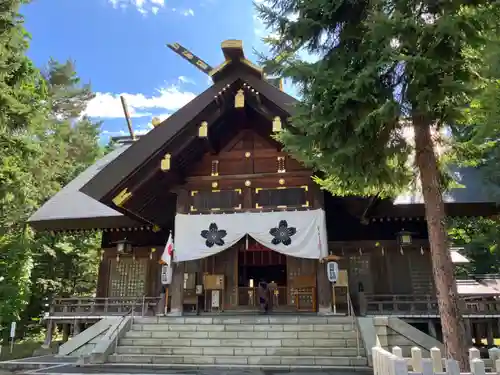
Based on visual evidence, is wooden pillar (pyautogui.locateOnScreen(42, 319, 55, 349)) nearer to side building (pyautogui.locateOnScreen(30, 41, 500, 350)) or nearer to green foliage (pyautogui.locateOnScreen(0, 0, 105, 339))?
side building (pyautogui.locateOnScreen(30, 41, 500, 350))

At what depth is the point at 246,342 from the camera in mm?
8500

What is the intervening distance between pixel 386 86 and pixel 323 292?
20.1 ft

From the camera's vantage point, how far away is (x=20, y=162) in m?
10.8

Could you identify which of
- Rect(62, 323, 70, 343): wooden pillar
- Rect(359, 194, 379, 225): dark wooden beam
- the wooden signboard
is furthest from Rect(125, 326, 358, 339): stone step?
Rect(62, 323, 70, 343): wooden pillar

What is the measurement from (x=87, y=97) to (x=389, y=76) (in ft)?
99.3

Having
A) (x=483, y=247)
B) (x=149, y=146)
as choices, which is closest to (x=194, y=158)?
(x=149, y=146)

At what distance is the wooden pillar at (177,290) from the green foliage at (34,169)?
4.70 meters

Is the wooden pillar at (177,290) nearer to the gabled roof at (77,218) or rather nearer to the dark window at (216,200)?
the dark window at (216,200)

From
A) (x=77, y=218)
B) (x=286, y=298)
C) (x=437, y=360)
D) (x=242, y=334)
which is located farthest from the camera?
(x=77, y=218)

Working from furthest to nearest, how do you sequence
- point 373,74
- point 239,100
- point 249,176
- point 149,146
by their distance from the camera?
point 249,176, point 239,100, point 149,146, point 373,74

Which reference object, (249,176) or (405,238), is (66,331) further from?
(405,238)

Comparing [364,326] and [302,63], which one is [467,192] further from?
[302,63]

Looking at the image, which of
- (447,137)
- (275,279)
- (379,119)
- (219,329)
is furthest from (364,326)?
(275,279)

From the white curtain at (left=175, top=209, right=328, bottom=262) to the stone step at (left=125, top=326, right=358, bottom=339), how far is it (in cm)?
221
